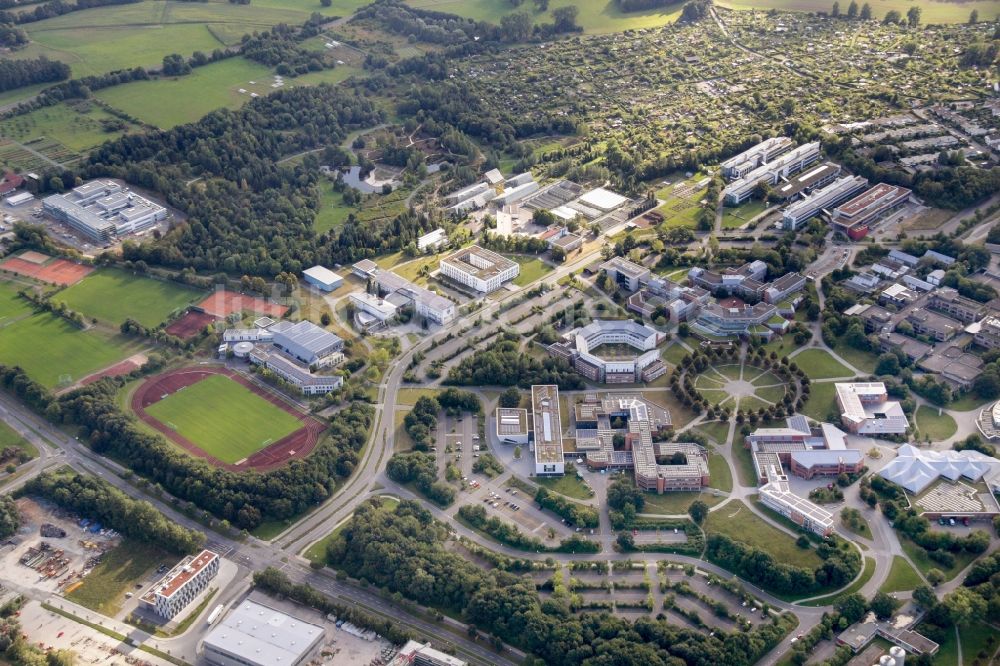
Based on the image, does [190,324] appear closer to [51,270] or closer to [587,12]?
[51,270]

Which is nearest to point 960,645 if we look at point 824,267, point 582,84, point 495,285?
point 824,267

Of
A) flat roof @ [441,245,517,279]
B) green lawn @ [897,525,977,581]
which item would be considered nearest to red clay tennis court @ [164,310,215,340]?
flat roof @ [441,245,517,279]

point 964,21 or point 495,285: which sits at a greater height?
point 964,21

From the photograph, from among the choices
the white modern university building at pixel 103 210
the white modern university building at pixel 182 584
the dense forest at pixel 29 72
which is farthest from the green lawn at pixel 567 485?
the dense forest at pixel 29 72

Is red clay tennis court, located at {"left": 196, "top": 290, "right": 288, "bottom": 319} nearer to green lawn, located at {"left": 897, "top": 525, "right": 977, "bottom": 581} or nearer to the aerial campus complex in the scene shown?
the aerial campus complex

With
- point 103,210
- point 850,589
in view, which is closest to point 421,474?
point 850,589

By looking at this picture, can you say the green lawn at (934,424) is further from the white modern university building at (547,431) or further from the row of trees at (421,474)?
the row of trees at (421,474)

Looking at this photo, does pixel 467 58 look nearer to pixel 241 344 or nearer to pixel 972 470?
pixel 241 344
